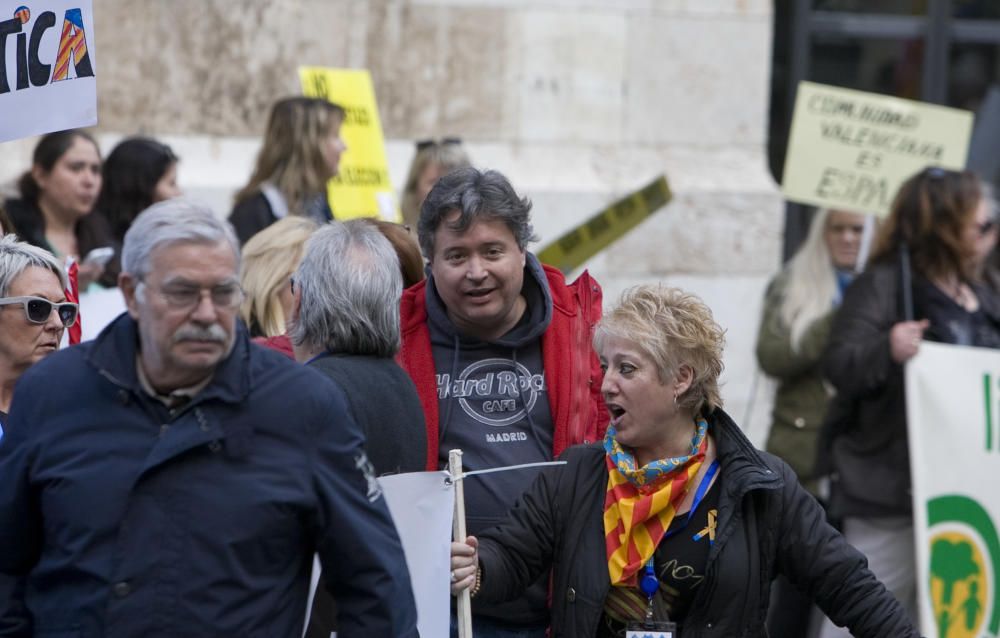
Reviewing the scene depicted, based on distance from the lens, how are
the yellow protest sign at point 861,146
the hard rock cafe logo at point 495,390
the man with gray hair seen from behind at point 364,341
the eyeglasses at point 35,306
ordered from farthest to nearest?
the yellow protest sign at point 861,146 < the hard rock cafe logo at point 495,390 < the eyeglasses at point 35,306 < the man with gray hair seen from behind at point 364,341

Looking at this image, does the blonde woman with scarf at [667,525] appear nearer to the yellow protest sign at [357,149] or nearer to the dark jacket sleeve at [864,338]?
the dark jacket sleeve at [864,338]

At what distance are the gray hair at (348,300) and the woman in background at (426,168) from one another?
3438mm

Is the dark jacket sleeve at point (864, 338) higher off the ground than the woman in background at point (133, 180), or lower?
lower

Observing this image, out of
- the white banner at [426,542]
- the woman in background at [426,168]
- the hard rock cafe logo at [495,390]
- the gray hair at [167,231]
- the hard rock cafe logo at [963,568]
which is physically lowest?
the hard rock cafe logo at [963,568]

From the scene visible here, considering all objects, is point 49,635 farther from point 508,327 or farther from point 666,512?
point 508,327

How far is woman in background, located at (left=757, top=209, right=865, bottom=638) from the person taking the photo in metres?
6.57

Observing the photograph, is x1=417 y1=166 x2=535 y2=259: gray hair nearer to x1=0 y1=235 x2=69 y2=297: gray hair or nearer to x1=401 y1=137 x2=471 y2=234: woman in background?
x1=0 y1=235 x2=69 y2=297: gray hair

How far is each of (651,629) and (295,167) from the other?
3.50m

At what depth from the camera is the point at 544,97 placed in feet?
28.4

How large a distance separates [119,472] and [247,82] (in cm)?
532

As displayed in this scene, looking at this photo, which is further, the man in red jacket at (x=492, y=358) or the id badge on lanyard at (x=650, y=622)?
the man in red jacket at (x=492, y=358)

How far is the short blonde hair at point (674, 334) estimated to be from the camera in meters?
3.74

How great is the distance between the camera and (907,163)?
727cm

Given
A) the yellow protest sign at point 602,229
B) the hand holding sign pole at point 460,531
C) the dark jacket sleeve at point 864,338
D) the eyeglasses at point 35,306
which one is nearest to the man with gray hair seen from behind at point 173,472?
the hand holding sign pole at point 460,531
